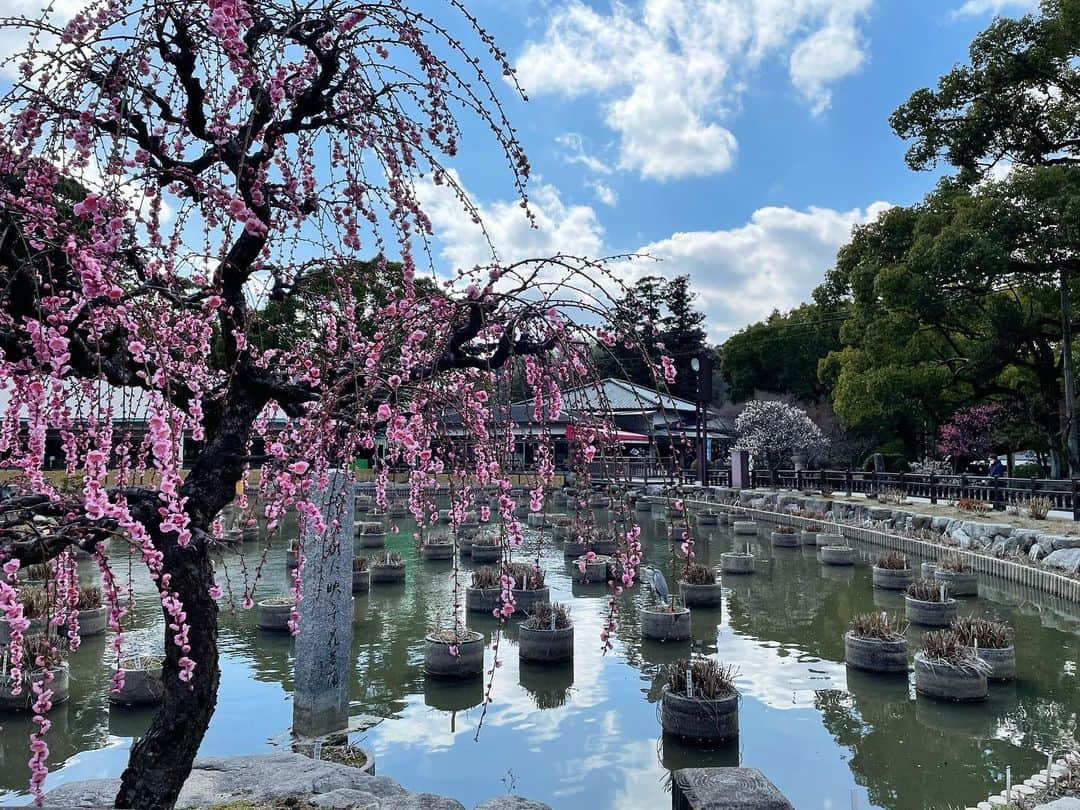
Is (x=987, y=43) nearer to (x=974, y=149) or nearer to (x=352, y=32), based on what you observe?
(x=974, y=149)

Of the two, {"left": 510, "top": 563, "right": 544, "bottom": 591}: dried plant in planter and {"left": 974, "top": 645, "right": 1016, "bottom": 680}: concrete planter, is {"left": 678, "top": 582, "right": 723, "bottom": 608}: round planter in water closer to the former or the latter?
{"left": 510, "top": 563, "right": 544, "bottom": 591}: dried plant in planter

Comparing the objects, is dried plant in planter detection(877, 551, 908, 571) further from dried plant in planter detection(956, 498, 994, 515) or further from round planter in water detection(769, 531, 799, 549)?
dried plant in planter detection(956, 498, 994, 515)

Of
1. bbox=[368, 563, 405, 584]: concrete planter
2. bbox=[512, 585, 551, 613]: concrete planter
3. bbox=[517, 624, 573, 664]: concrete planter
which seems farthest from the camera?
bbox=[368, 563, 405, 584]: concrete planter

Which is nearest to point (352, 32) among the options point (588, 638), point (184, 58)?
point (184, 58)

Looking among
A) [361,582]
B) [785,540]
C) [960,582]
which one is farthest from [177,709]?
[785,540]

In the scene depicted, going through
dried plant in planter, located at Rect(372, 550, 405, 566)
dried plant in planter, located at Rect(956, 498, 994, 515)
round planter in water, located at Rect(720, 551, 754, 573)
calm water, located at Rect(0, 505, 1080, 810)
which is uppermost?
dried plant in planter, located at Rect(956, 498, 994, 515)

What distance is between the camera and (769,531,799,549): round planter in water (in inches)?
762

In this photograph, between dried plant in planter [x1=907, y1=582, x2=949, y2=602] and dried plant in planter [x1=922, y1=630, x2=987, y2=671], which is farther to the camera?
dried plant in planter [x1=907, y1=582, x2=949, y2=602]

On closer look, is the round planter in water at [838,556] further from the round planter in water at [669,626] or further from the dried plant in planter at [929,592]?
the round planter in water at [669,626]

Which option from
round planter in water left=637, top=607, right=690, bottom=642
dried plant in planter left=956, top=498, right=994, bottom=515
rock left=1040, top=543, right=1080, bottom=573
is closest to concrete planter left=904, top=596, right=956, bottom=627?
rock left=1040, top=543, right=1080, bottom=573

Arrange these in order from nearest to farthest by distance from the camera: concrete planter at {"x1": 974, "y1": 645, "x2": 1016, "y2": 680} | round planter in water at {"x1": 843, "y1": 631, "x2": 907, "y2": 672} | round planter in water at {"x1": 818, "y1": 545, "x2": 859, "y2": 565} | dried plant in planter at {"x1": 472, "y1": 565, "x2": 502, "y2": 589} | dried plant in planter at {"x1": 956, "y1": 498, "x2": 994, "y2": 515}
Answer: concrete planter at {"x1": 974, "y1": 645, "x2": 1016, "y2": 680}, round planter in water at {"x1": 843, "y1": 631, "x2": 907, "y2": 672}, dried plant in planter at {"x1": 472, "y1": 565, "x2": 502, "y2": 589}, round planter in water at {"x1": 818, "y1": 545, "x2": 859, "y2": 565}, dried plant in planter at {"x1": 956, "y1": 498, "x2": 994, "y2": 515}

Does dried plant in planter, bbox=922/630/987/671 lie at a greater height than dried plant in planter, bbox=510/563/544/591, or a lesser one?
lesser

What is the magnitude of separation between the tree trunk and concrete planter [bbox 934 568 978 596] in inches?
505

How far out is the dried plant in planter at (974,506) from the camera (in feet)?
60.3
